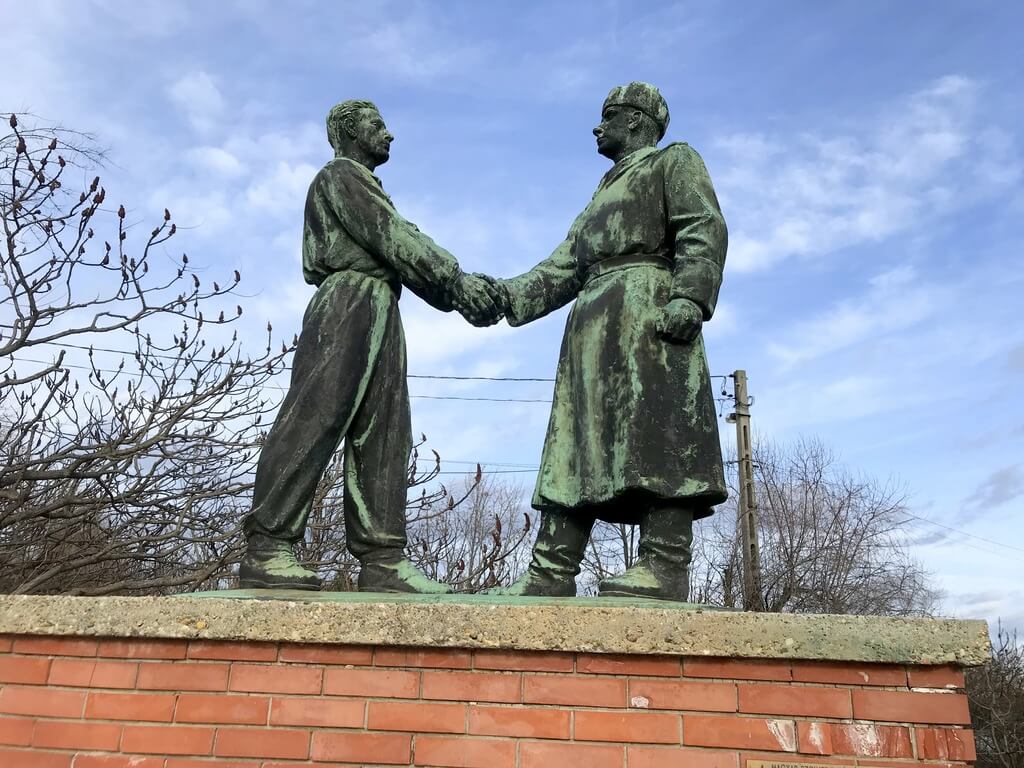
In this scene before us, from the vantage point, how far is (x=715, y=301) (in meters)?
3.71

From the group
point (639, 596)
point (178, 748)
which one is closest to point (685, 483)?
point (639, 596)

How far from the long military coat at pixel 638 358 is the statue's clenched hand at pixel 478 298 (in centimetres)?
39

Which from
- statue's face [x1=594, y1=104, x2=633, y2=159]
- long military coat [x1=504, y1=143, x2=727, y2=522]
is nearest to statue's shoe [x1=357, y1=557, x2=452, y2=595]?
long military coat [x1=504, y1=143, x2=727, y2=522]

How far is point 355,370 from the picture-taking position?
3.69 m

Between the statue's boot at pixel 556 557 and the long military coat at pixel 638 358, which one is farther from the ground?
the long military coat at pixel 638 358

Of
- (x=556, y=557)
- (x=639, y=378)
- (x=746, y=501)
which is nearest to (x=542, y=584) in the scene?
(x=556, y=557)

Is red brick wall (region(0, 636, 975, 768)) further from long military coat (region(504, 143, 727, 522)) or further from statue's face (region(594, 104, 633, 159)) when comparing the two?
statue's face (region(594, 104, 633, 159))

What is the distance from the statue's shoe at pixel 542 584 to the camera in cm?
358

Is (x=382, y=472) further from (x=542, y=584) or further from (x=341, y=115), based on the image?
(x=341, y=115)

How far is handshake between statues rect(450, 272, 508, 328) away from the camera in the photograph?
405 centimetres

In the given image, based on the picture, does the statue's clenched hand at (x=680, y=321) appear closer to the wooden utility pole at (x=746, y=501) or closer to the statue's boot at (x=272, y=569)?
the statue's boot at (x=272, y=569)

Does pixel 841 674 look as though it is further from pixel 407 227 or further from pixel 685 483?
pixel 407 227

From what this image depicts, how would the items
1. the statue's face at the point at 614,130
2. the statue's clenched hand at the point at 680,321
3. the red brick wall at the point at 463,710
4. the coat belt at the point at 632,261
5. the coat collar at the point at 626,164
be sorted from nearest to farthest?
the red brick wall at the point at 463,710
the statue's clenched hand at the point at 680,321
the coat belt at the point at 632,261
the coat collar at the point at 626,164
the statue's face at the point at 614,130

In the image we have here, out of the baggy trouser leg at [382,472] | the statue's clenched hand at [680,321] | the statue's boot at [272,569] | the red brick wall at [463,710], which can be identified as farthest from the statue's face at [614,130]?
the red brick wall at [463,710]
